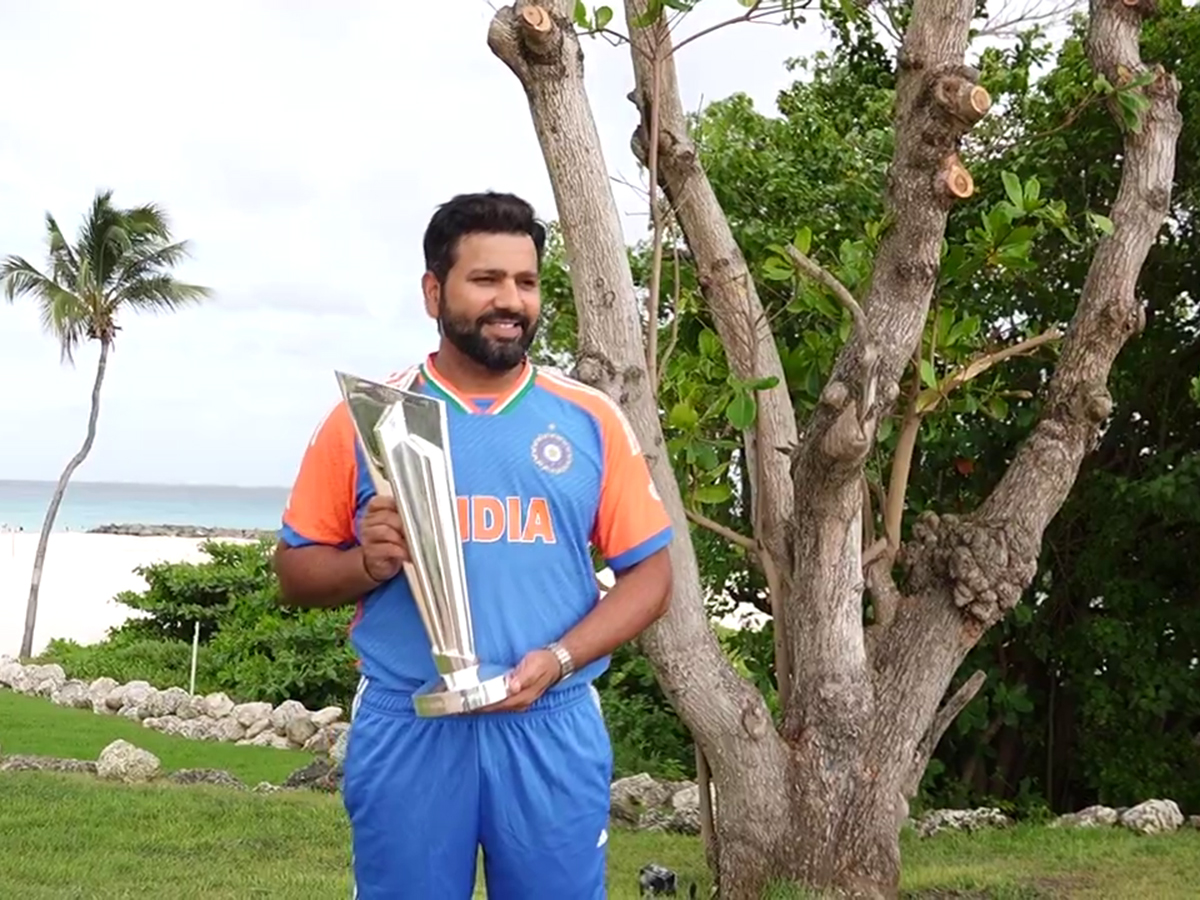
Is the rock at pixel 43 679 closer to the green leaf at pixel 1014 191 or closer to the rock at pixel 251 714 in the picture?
the rock at pixel 251 714

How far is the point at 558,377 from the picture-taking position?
92.5 inches

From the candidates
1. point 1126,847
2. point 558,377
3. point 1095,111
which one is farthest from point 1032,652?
point 558,377

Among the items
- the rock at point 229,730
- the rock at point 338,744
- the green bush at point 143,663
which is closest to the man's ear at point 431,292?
the rock at point 338,744

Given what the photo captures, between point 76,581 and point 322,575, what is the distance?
83.7 feet

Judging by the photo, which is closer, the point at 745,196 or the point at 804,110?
the point at 745,196

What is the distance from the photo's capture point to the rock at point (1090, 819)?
20.7 feet

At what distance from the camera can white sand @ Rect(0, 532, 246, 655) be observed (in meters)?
18.6

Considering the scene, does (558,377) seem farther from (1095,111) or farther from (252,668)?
(252,668)

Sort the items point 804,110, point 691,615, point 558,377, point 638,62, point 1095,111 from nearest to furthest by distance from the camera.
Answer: point 558,377 < point 691,615 < point 638,62 < point 1095,111 < point 804,110

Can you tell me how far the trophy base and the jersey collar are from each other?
40cm

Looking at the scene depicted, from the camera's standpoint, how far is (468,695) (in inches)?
81.5

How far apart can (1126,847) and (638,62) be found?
3.48m

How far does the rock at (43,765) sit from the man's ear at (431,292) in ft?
18.2

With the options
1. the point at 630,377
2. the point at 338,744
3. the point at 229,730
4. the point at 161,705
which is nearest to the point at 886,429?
the point at 630,377
